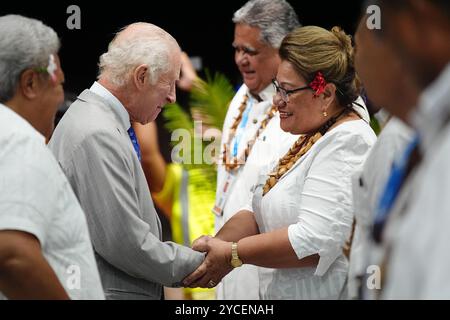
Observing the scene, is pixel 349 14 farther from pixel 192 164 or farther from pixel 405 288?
pixel 405 288

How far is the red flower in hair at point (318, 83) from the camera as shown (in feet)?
12.3

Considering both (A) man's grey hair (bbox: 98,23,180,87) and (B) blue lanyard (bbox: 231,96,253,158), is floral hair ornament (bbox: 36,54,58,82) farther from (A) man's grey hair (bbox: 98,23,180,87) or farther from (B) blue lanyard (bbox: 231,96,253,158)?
(B) blue lanyard (bbox: 231,96,253,158)

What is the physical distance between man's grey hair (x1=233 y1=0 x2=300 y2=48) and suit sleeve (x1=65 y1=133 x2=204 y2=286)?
1.88 m

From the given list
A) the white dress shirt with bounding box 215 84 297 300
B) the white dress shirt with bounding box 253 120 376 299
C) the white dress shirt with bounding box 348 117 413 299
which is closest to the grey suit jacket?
the white dress shirt with bounding box 253 120 376 299

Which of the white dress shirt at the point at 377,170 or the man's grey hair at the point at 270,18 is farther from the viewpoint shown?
the man's grey hair at the point at 270,18

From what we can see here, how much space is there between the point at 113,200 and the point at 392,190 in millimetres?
1863

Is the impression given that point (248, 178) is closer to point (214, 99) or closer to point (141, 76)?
point (214, 99)

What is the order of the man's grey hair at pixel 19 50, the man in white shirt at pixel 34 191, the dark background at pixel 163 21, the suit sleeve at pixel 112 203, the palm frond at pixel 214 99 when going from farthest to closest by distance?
the palm frond at pixel 214 99, the dark background at pixel 163 21, the suit sleeve at pixel 112 203, the man's grey hair at pixel 19 50, the man in white shirt at pixel 34 191

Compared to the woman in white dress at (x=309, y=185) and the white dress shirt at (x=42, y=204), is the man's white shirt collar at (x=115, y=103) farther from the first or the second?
the white dress shirt at (x=42, y=204)

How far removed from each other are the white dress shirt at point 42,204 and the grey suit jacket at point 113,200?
0.75m

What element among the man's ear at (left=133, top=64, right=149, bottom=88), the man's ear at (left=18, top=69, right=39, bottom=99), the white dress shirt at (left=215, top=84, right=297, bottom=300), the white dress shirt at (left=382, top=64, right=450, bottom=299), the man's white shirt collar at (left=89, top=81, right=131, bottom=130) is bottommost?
the white dress shirt at (left=215, top=84, right=297, bottom=300)

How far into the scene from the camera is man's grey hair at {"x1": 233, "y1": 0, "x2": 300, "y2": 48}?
5.07m

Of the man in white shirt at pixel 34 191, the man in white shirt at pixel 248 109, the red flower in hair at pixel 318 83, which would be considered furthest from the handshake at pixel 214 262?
the man in white shirt at pixel 34 191

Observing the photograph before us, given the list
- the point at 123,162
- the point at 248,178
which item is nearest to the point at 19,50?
the point at 123,162
